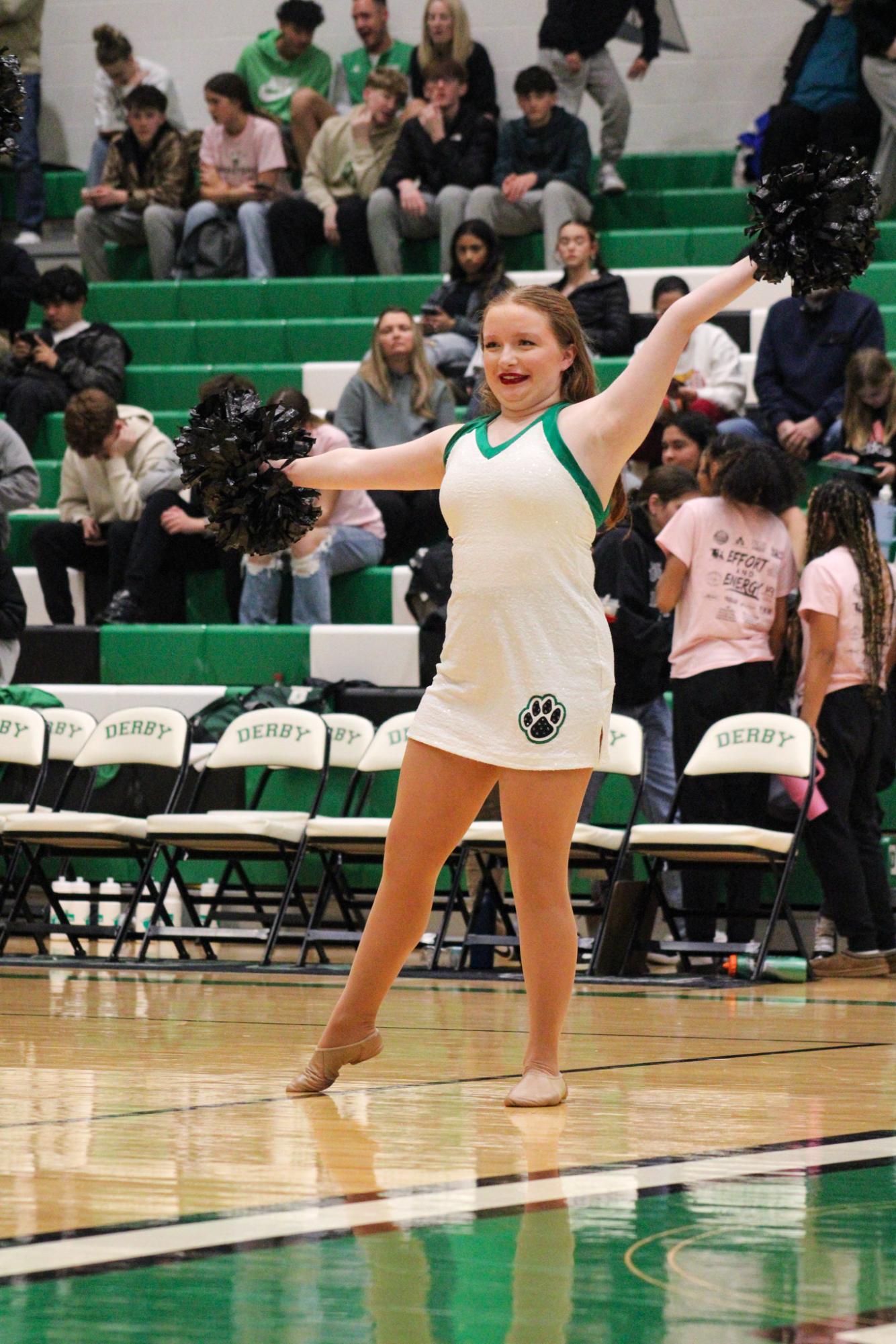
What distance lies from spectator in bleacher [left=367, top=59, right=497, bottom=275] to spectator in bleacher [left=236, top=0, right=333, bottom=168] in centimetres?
108

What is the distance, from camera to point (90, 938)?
8.85m

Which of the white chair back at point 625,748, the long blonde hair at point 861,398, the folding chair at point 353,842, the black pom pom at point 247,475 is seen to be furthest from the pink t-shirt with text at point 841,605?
the black pom pom at point 247,475

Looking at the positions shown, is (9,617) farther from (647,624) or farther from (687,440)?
(687,440)

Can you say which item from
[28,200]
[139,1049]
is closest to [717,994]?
[139,1049]

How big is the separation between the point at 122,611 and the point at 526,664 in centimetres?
641

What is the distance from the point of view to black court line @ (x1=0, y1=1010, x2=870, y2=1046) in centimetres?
507

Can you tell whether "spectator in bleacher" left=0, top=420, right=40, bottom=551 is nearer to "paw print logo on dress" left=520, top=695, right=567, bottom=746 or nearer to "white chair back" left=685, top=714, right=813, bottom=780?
"white chair back" left=685, top=714, right=813, bottom=780

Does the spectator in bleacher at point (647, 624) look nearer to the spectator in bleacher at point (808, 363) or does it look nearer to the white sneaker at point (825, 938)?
the white sneaker at point (825, 938)

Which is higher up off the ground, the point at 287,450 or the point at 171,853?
the point at 287,450

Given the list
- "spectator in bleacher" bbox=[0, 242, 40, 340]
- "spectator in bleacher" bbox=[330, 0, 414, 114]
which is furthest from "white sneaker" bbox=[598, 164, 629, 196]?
"spectator in bleacher" bbox=[0, 242, 40, 340]

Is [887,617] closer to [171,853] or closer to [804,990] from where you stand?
[804,990]

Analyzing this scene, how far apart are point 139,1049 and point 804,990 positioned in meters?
2.84

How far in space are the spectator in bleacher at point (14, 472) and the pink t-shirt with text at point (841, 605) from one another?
4347 millimetres

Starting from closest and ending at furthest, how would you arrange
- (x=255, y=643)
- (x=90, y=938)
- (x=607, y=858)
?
(x=607, y=858) → (x=90, y=938) → (x=255, y=643)
